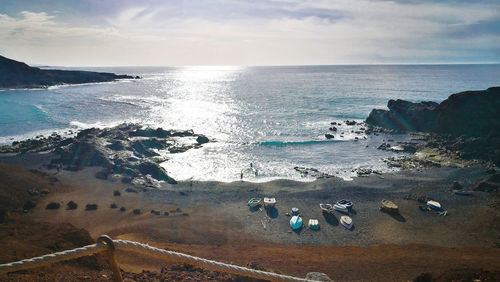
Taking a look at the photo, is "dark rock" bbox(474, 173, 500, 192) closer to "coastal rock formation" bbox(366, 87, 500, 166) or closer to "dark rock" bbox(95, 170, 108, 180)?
"coastal rock formation" bbox(366, 87, 500, 166)

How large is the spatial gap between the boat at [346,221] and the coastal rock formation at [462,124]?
24.6m

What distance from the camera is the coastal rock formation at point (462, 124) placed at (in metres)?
38.8

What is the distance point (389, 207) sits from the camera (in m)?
25.2

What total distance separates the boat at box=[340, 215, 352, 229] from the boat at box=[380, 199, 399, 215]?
3.90 meters

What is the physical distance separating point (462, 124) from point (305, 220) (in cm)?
3779

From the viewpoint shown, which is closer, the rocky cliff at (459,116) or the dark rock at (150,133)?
the rocky cliff at (459,116)

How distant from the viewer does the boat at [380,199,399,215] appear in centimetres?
2505

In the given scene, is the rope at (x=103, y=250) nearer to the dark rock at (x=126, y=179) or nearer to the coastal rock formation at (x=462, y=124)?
the dark rock at (x=126, y=179)

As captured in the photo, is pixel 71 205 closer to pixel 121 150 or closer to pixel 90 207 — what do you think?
pixel 90 207

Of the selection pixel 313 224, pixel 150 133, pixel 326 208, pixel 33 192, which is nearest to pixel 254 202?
pixel 313 224

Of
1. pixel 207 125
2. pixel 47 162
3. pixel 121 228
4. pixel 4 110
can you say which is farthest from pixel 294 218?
pixel 4 110

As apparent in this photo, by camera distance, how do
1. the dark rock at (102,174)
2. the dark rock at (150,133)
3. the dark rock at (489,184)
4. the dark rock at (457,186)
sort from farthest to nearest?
the dark rock at (150,133) → the dark rock at (102,174) → the dark rock at (457,186) → the dark rock at (489,184)

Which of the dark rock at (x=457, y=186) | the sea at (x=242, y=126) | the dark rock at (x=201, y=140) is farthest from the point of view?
the dark rock at (x=201, y=140)

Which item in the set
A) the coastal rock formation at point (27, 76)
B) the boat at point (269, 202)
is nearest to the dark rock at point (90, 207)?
the boat at point (269, 202)
